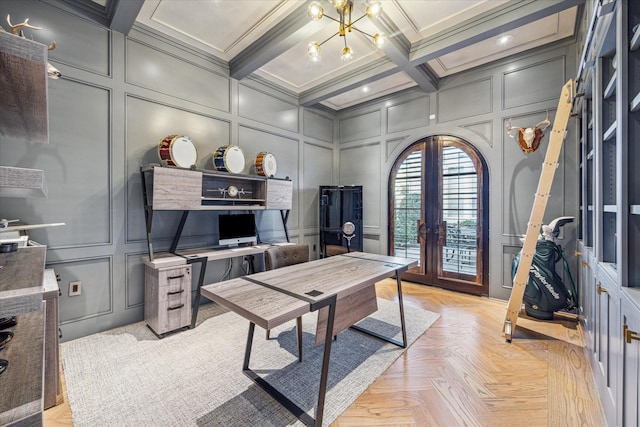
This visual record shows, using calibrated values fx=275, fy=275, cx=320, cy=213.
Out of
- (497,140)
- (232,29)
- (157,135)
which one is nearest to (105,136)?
(157,135)

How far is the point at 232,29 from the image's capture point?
3133 mm

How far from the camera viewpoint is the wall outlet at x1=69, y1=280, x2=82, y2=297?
8.75 ft

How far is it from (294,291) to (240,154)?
7.72 feet

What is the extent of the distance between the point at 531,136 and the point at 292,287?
353 centimetres

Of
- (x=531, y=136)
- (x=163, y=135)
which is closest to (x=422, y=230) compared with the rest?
(x=531, y=136)

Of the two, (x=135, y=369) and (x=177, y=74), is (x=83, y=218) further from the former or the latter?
(x=177, y=74)

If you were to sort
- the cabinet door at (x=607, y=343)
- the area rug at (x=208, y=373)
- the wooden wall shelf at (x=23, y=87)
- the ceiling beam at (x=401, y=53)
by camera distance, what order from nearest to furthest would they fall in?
the wooden wall shelf at (x=23, y=87), the cabinet door at (x=607, y=343), the area rug at (x=208, y=373), the ceiling beam at (x=401, y=53)

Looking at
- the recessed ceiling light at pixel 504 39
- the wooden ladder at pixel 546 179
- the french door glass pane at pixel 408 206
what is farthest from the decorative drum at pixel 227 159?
the recessed ceiling light at pixel 504 39

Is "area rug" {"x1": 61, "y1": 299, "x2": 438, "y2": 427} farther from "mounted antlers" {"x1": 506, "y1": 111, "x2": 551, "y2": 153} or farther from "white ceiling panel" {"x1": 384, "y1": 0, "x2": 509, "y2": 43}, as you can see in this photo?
"white ceiling panel" {"x1": 384, "y1": 0, "x2": 509, "y2": 43}

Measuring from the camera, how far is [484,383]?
2055 mm

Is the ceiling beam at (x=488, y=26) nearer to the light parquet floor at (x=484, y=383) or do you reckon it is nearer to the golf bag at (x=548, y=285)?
the golf bag at (x=548, y=285)

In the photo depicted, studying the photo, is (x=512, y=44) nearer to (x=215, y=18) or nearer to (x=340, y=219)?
(x=340, y=219)

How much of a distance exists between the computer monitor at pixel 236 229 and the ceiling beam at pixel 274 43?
1957 mm

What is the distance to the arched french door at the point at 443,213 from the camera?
3.98m
